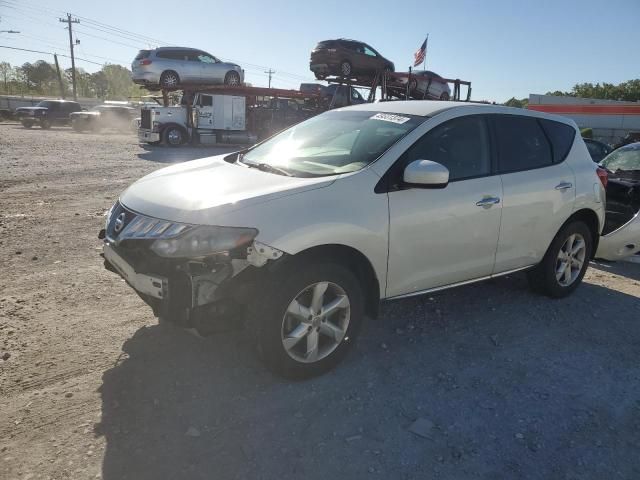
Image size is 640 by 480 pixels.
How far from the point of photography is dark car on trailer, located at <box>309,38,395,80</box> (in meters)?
17.2

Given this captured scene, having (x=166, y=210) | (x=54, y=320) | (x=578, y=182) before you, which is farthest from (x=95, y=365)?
(x=578, y=182)

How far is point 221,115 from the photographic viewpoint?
21422 millimetres

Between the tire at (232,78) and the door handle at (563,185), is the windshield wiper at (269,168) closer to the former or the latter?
the door handle at (563,185)

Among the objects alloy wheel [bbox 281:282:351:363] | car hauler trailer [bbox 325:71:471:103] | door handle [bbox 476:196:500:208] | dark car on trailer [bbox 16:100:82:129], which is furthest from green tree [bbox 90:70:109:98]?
alloy wheel [bbox 281:282:351:363]

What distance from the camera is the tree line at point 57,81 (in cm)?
7638

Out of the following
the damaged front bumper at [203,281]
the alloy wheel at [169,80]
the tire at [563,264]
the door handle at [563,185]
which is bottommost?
the tire at [563,264]

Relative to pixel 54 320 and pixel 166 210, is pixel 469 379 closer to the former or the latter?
pixel 166 210

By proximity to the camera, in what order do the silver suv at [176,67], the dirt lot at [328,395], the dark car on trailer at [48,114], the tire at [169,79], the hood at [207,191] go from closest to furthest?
the dirt lot at [328,395] < the hood at [207,191] < the silver suv at [176,67] < the tire at [169,79] < the dark car on trailer at [48,114]

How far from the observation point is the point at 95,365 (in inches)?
123

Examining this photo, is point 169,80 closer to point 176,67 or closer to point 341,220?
point 176,67

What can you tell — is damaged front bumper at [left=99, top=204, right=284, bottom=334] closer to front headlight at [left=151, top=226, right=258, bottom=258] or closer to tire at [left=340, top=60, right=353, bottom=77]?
front headlight at [left=151, top=226, right=258, bottom=258]

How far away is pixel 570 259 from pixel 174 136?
18680mm

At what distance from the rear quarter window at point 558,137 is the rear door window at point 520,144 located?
0.25 ft

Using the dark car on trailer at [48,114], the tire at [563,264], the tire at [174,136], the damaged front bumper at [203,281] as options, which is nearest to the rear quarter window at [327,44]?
the tire at [174,136]
